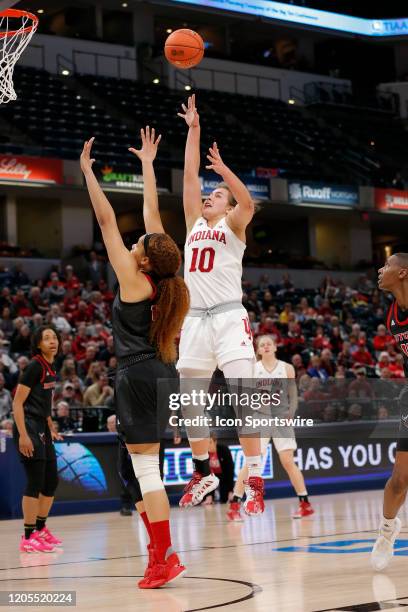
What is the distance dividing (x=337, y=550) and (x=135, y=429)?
272 cm

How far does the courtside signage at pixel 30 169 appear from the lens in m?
24.4

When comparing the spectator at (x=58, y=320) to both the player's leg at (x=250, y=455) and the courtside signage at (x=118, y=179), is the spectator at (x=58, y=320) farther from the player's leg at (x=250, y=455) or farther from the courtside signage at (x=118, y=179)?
the player's leg at (x=250, y=455)

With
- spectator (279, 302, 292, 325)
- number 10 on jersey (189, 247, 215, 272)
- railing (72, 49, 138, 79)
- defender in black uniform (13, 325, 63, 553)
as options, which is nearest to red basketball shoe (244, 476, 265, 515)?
number 10 on jersey (189, 247, 215, 272)

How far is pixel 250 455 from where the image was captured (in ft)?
24.9

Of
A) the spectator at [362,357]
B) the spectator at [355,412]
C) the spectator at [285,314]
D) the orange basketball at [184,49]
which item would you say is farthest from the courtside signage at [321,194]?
the orange basketball at [184,49]

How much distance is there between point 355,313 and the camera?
2648 centimetres

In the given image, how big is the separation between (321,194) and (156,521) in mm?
24944

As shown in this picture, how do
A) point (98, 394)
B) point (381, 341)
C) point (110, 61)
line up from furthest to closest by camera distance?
1. point (110, 61)
2. point (381, 341)
3. point (98, 394)

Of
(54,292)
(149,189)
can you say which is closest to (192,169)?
(149,189)

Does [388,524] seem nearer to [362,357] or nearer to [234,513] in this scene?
[234,513]

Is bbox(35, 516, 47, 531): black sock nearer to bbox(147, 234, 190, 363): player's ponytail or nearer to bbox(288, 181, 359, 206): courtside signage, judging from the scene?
bbox(147, 234, 190, 363): player's ponytail

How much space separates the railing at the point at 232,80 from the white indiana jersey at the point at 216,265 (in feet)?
86.3

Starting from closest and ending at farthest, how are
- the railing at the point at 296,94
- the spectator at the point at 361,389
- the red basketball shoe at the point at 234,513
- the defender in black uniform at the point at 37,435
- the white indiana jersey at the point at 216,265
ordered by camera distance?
the white indiana jersey at the point at 216,265, the defender in black uniform at the point at 37,435, the red basketball shoe at the point at 234,513, the spectator at the point at 361,389, the railing at the point at 296,94

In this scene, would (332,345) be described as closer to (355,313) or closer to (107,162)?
(355,313)
